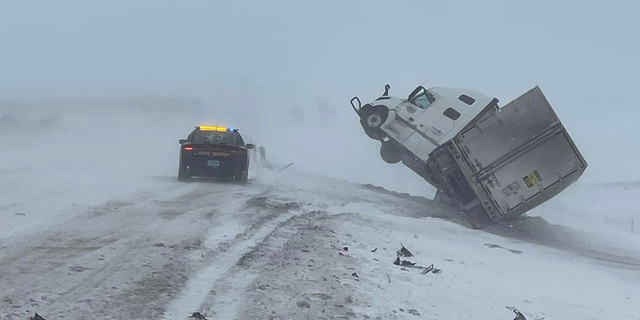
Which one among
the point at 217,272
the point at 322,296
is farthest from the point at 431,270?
the point at 217,272

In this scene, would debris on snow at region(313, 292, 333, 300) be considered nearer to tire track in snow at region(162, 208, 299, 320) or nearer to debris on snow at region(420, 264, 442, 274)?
tire track in snow at region(162, 208, 299, 320)

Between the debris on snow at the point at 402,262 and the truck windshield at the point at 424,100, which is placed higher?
the truck windshield at the point at 424,100

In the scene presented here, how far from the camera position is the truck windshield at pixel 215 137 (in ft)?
54.3

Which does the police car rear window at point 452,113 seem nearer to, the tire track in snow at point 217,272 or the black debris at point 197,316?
the tire track in snow at point 217,272

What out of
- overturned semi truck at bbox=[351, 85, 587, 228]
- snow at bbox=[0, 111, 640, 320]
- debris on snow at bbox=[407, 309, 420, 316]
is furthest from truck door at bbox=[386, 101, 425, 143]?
debris on snow at bbox=[407, 309, 420, 316]

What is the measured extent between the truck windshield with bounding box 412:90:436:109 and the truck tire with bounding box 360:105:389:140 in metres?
0.80

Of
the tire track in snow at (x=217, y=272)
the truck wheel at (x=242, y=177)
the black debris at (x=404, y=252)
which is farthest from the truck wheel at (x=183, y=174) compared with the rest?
the black debris at (x=404, y=252)

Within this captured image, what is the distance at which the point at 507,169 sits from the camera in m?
13.0

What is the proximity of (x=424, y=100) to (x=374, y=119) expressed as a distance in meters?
1.39

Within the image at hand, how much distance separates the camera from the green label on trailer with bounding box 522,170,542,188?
12883mm

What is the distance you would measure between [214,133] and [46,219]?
849 cm

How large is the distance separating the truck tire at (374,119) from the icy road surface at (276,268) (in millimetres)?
5131

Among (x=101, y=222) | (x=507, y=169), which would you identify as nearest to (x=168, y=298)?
(x=101, y=222)

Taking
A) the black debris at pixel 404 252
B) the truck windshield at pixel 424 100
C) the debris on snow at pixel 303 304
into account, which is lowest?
the black debris at pixel 404 252
